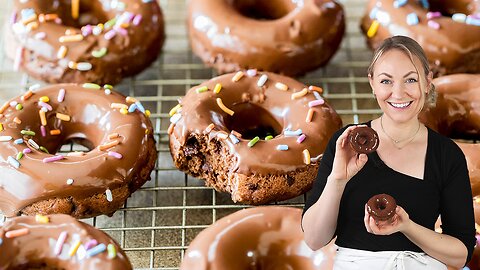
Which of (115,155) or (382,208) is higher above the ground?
(382,208)

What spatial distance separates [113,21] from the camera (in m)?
2.71

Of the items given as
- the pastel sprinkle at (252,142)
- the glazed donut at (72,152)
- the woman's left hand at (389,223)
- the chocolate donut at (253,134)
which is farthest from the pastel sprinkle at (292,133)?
the woman's left hand at (389,223)

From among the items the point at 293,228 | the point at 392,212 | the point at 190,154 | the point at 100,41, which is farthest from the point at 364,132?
the point at 100,41

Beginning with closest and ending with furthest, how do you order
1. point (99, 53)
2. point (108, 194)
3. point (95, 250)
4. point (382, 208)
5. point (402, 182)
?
point (382, 208) < point (402, 182) < point (95, 250) < point (108, 194) < point (99, 53)

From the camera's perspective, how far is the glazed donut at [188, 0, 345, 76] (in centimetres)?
264

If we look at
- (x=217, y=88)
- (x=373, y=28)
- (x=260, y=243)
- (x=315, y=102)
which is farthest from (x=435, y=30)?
(x=260, y=243)

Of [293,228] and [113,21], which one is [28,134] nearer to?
[113,21]

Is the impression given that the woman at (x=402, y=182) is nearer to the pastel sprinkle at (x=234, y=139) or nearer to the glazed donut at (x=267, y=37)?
the pastel sprinkle at (x=234, y=139)

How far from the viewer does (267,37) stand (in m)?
2.63

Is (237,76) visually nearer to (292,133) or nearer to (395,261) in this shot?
(292,133)

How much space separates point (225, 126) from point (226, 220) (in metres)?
0.45

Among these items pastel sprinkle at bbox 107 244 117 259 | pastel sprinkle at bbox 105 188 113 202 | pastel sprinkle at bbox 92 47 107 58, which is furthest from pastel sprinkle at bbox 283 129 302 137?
pastel sprinkle at bbox 92 47 107 58

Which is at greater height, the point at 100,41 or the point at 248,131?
the point at 100,41

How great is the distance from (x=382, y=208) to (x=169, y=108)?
1.56 meters
